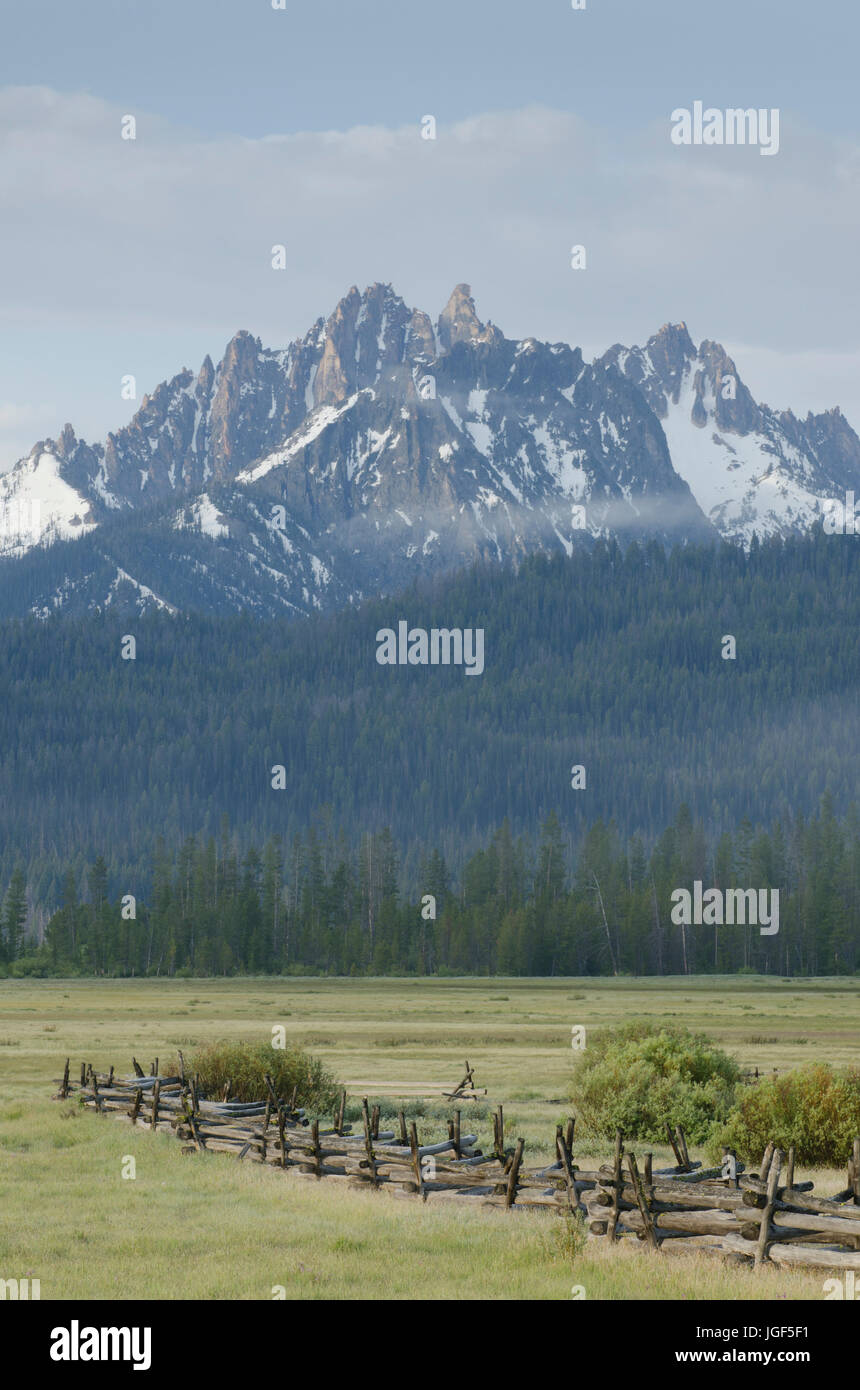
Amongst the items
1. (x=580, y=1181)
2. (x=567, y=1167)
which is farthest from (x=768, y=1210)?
(x=580, y=1181)

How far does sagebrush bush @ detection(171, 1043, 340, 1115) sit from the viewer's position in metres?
40.1

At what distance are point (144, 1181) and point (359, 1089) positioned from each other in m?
18.3

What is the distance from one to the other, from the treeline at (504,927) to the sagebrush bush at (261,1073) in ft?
324

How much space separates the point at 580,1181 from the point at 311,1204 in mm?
5131

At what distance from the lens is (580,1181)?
952 inches

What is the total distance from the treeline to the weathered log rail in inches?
4195

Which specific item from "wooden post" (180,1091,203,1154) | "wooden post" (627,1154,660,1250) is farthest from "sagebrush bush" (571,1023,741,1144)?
"wooden post" (627,1154,660,1250)

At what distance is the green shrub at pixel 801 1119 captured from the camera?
31.4 m

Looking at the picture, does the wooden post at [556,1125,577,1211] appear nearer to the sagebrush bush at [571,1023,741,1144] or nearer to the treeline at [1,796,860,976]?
the sagebrush bush at [571,1023,741,1144]

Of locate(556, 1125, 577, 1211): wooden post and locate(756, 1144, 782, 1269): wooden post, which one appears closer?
locate(756, 1144, 782, 1269): wooden post

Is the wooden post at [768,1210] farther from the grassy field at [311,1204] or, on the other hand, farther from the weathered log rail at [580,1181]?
the grassy field at [311,1204]
